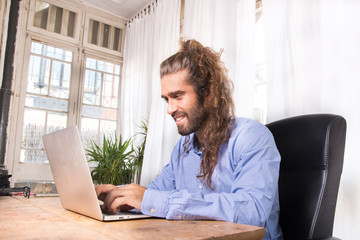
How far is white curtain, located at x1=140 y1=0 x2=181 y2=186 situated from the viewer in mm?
3361

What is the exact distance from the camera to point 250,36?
2.51 metres

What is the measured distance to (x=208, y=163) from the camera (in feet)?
4.05

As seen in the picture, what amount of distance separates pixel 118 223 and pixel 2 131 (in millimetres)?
3219

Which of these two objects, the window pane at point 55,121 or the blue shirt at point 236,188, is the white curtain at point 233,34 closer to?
the blue shirt at point 236,188

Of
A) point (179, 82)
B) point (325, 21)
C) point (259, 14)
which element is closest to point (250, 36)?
point (259, 14)

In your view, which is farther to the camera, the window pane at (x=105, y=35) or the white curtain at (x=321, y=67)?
the window pane at (x=105, y=35)

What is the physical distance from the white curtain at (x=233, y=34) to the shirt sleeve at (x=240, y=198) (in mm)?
1387

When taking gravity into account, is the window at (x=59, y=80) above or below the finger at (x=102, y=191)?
above

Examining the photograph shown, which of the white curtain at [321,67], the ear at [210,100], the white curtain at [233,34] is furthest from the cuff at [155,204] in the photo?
the white curtain at [233,34]

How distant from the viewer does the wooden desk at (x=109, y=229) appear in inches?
24.0

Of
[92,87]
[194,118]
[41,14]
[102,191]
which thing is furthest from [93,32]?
[102,191]

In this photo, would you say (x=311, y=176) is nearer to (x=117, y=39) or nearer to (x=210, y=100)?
(x=210, y=100)

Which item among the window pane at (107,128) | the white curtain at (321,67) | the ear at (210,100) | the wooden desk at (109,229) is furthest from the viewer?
the window pane at (107,128)

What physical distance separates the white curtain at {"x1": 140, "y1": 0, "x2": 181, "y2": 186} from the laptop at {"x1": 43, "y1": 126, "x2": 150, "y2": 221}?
7.32 ft
